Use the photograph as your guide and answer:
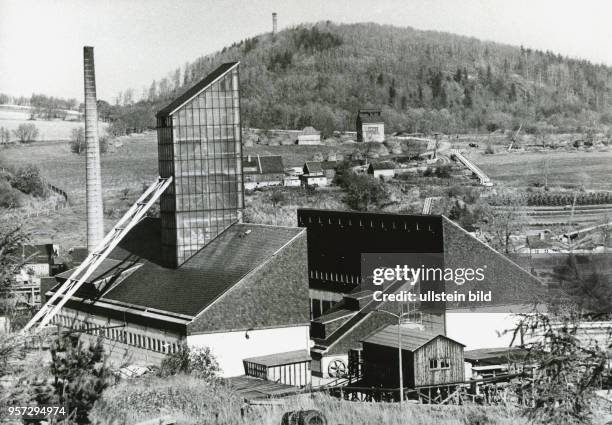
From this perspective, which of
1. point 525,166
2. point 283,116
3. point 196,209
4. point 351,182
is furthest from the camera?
point 283,116

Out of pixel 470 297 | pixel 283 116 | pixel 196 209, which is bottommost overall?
pixel 470 297

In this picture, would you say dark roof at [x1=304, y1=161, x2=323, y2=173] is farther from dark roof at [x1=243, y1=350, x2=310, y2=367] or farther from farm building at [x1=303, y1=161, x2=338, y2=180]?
dark roof at [x1=243, y1=350, x2=310, y2=367]

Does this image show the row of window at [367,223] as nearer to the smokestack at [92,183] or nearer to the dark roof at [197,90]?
the dark roof at [197,90]

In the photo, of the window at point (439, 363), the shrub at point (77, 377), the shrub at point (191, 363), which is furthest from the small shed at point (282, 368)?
the shrub at point (77, 377)

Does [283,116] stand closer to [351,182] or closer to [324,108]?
[324,108]

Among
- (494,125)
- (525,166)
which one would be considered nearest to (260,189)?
(525,166)

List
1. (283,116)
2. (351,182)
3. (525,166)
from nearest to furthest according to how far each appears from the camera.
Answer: (351,182) < (525,166) < (283,116)
